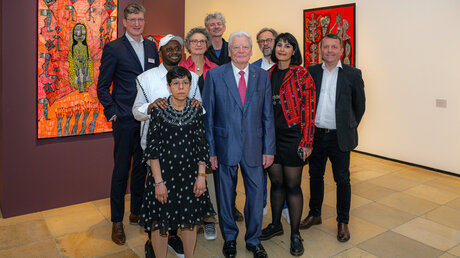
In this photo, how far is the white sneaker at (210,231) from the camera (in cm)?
315

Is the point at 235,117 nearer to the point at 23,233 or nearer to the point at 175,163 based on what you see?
the point at 175,163

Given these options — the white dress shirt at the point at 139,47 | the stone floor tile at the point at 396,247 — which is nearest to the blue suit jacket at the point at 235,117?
the white dress shirt at the point at 139,47

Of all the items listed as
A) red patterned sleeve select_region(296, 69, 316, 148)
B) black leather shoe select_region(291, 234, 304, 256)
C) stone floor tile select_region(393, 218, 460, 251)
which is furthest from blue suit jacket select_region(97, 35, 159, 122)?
stone floor tile select_region(393, 218, 460, 251)

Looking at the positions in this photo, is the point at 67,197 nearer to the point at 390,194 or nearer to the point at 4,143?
the point at 4,143

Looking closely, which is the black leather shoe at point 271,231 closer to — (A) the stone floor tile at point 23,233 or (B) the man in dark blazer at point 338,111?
(B) the man in dark blazer at point 338,111

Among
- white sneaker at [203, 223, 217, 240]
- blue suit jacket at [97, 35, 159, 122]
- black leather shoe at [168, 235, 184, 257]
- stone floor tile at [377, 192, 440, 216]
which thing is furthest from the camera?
stone floor tile at [377, 192, 440, 216]

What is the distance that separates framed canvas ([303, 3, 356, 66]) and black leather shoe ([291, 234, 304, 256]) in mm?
4265

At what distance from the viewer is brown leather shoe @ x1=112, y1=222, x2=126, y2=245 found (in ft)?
10.0

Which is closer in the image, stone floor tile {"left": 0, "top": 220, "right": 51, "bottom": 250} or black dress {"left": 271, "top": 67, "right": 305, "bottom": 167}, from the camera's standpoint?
black dress {"left": 271, "top": 67, "right": 305, "bottom": 167}

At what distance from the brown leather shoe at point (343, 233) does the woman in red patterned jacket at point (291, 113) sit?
47 cm

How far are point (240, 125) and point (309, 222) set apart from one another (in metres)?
1.40

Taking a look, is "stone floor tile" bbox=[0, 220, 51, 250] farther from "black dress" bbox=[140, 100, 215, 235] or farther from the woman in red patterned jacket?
the woman in red patterned jacket

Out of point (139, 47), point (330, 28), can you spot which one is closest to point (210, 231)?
point (139, 47)

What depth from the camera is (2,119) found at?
11.2ft
